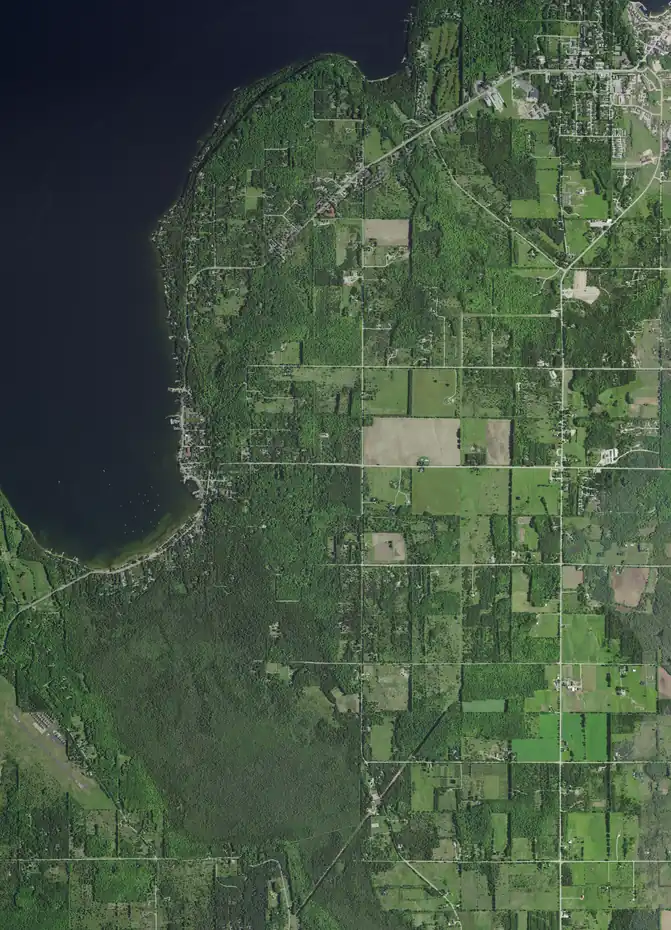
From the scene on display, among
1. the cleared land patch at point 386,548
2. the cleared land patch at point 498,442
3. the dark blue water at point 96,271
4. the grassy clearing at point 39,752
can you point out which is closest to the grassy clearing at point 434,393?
the cleared land patch at point 498,442

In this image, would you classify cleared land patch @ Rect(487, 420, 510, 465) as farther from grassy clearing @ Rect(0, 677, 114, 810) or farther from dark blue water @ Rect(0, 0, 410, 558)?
grassy clearing @ Rect(0, 677, 114, 810)

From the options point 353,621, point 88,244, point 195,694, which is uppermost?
point 88,244

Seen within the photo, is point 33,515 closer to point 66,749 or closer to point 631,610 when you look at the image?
point 66,749

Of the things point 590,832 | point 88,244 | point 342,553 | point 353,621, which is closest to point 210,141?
point 88,244

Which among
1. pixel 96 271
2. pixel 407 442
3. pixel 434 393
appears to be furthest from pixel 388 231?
pixel 96 271

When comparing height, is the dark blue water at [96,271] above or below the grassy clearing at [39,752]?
above

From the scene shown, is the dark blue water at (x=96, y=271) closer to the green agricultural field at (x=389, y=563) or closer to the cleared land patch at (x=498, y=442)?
the green agricultural field at (x=389, y=563)

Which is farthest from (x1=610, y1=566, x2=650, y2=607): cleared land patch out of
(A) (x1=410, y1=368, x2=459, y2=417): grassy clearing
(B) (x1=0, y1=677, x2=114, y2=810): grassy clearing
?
(B) (x1=0, y1=677, x2=114, y2=810): grassy clearing

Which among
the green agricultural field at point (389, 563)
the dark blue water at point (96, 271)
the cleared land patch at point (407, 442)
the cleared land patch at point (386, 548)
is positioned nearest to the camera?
the green agricultural field at point (389, 563)

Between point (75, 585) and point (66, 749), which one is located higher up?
point (75, 585)
